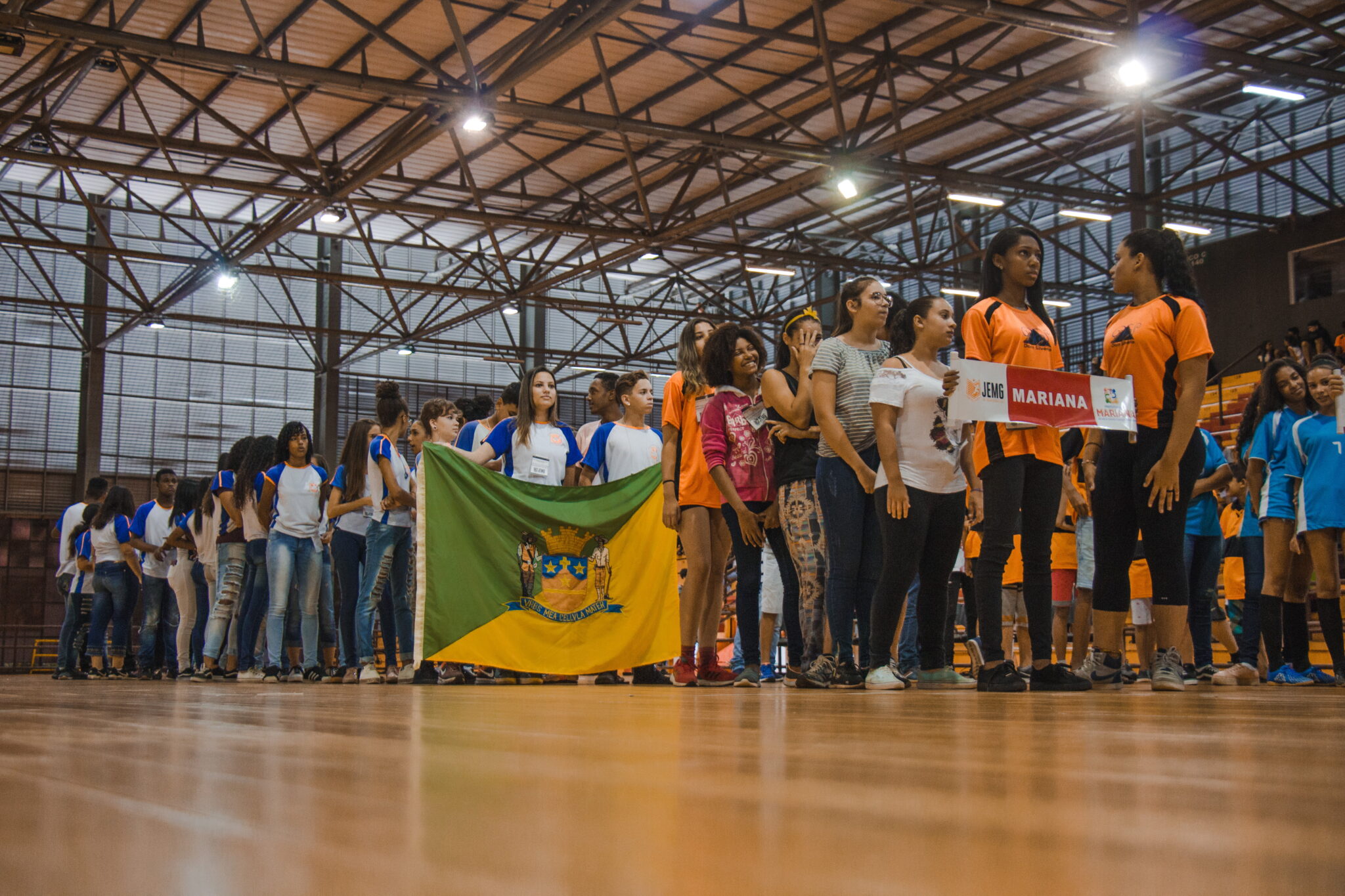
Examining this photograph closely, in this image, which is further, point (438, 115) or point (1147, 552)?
point (438, 115)

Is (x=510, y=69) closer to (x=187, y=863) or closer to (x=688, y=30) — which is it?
(x=688, y=30)

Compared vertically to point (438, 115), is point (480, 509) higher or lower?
lower

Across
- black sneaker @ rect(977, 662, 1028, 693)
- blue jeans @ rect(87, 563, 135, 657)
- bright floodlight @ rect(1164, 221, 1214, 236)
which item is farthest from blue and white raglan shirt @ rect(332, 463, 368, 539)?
bright floodlight @ rect(1164, 221, 1214, 236)

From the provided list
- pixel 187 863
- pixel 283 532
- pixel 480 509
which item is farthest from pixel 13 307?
pixel 187 863

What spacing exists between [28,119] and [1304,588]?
15.3 meters

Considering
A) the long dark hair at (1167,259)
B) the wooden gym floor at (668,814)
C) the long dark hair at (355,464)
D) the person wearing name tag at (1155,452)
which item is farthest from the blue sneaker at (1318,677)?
the wooden gym floor at (668,814)

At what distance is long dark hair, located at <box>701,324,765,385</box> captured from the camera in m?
4.75

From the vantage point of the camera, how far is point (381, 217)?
21.6m

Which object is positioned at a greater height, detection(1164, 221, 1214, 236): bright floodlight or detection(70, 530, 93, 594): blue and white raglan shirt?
detection(1164, 221, 1214, 236): bright floodlight

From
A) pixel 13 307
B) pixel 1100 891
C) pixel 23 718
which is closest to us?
pixel 1100 891

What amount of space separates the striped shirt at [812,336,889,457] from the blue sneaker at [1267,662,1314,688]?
2.47 metres

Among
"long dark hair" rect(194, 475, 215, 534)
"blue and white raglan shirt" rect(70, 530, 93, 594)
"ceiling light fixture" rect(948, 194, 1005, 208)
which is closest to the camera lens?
"long dark hair" rect(194, 475, 215, 534)

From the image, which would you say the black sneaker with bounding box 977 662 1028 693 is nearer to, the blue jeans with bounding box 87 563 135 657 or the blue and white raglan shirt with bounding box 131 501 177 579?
the blue and white raglan shirt with bounding box 131 501 177 579

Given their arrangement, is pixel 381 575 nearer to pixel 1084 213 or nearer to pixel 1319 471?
pixel 1319 471
